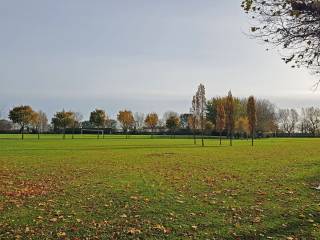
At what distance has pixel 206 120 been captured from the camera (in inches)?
4633

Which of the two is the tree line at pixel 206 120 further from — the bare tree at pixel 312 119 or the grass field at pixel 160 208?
A: the grass field at pixel 160 208

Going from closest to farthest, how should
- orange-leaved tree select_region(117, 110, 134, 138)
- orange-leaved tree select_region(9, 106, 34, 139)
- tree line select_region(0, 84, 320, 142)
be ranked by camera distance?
tree line select_region(0, 84, 320, 142) → orange-leaved tree select_region(9, 106, 34, 139) → orange-leaved tree select_region(117, 110, 134, 138)

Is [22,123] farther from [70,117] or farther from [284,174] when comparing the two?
[284,174]

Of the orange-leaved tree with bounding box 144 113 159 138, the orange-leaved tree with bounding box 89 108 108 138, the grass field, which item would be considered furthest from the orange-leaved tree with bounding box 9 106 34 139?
the grass field

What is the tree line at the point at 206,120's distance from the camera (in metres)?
73.4

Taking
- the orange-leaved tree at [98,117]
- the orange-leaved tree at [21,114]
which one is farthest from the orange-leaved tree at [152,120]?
the orange-leaved tree at [21,114]

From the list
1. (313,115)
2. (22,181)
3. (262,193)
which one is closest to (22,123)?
(22,181)

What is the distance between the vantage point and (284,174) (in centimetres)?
1966

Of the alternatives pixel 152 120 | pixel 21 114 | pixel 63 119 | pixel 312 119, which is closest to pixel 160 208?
pixel 21 114

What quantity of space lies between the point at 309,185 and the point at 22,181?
38.7 ft

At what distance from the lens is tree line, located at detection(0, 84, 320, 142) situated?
2891 inches

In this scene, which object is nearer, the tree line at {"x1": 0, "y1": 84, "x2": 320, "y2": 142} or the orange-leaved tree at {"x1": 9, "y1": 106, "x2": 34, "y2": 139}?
the tree line at {"x1": 0, "y1": 84, "x2": 320, "y2": 142}

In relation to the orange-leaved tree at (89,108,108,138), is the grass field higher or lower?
lower

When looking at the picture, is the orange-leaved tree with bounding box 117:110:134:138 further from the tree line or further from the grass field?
the grass field
